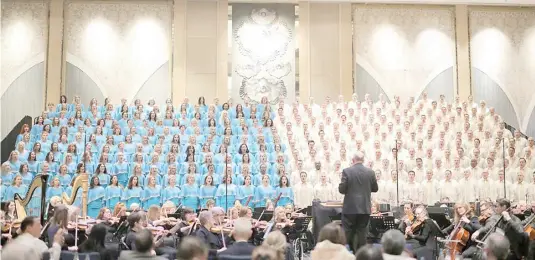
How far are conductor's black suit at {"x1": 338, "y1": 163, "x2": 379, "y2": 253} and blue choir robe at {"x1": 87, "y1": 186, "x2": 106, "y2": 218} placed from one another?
6.16m

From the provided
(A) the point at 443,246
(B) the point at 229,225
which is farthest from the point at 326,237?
(A) the point at 443,246

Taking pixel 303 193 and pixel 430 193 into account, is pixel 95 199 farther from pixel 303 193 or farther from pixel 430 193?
pixel 430 193

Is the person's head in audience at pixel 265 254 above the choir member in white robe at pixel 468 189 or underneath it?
underneath

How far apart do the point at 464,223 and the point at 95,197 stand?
702 centimetres

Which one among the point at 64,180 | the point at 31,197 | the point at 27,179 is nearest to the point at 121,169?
the point at 64,180

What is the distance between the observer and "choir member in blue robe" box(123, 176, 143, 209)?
516 inches

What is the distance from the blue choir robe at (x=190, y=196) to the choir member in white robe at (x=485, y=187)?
224 inches

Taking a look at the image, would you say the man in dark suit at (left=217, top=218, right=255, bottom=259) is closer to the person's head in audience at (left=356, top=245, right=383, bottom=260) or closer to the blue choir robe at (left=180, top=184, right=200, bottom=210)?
the person's head in audience at (left=356, top=245, right=383, bottom=260)

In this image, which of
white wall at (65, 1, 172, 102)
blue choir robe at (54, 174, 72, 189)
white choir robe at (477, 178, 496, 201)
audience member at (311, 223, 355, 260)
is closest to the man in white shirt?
audience member at (311, 223, 355, 260)

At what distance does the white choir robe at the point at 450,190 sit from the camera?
1411cm

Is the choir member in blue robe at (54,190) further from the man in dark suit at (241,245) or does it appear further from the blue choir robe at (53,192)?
the man in dark suit at (241,245)

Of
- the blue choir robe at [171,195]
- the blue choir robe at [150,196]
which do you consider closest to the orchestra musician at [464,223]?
the blue choir robe at [171,195]

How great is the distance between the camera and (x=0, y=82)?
19.5 metres

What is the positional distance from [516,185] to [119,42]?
39.2 ft
